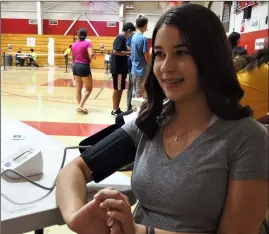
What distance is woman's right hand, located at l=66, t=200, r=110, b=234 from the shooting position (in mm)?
521

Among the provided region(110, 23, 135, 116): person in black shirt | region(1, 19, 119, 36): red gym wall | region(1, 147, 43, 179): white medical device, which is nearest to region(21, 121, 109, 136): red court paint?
region(110, 23, 135, 116): person in black shirt

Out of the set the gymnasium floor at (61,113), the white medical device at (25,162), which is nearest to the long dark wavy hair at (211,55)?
the white medical device at (25,162)

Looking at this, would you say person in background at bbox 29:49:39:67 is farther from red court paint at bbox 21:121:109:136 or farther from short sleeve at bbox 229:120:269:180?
short sleeve at bbox 229:120:269:180

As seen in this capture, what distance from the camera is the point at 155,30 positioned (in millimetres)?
574

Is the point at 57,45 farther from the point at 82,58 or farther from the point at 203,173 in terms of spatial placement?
the point at 203,173

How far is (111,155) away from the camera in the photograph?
2.30 ft

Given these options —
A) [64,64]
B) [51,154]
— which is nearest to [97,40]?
[64,64]

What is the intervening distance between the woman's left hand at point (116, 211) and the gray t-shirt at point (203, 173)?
101mm

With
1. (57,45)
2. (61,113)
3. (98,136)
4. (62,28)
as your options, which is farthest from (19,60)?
(98,136)

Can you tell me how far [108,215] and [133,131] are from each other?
235 millimetres

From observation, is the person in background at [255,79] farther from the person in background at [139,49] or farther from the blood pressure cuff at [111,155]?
the person in background at [139,49]

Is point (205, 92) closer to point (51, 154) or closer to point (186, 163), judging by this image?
point (186, 163)

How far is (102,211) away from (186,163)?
6.4 inches

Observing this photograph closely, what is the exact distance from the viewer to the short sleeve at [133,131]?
70cm
